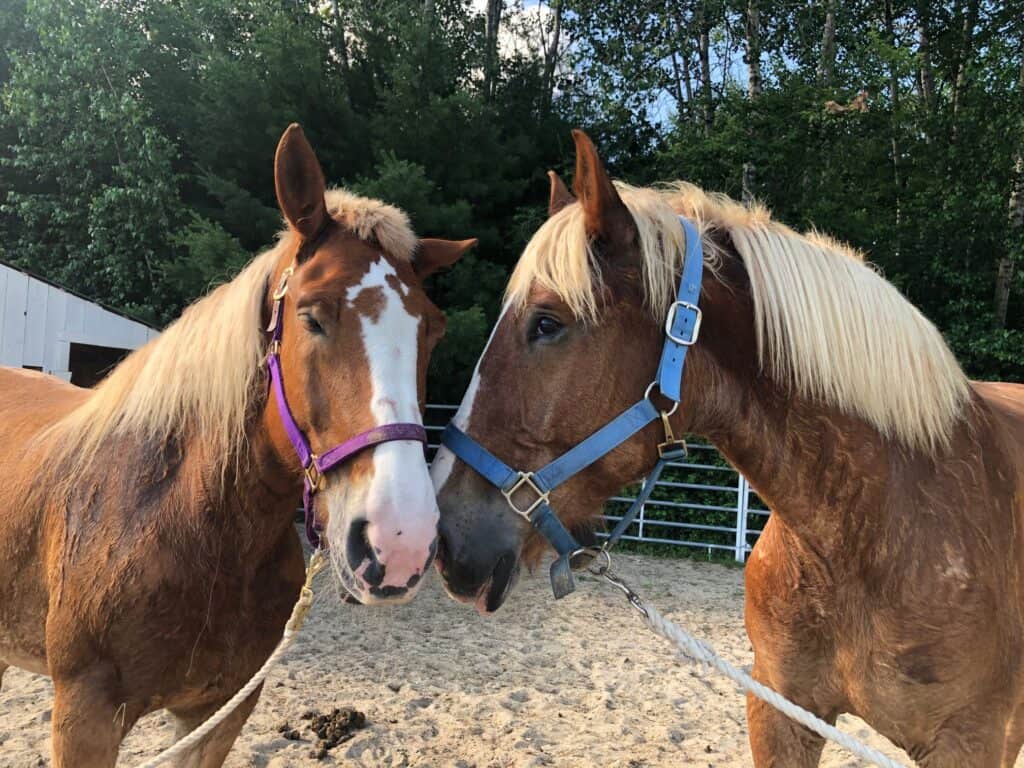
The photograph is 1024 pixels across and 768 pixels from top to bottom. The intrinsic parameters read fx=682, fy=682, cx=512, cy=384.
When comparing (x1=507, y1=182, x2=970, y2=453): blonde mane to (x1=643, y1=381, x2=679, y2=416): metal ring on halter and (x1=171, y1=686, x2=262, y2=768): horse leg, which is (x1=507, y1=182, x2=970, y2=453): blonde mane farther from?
(x1=171, y1=686, x2=262, y2=768): horse leg

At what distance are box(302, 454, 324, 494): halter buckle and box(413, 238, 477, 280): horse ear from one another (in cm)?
70

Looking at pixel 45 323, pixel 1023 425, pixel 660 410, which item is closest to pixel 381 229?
pixel 660 410

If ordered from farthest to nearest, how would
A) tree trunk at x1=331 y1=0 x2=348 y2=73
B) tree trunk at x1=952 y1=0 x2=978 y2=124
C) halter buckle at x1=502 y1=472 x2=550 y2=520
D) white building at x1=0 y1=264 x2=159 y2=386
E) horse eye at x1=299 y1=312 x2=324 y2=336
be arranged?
tree trunk at x1=331 y1=0 x2=348 y2=73 < tree trunk at x1=952 y1=0 x2=978 y2=124 < white building at x1=0 y1=264 x2=159 y2=386 < horse eye at x1=299 y1=312 x2=324 y2=336 < halter buckle at x1=502 y1=472 x2=550 y2=520

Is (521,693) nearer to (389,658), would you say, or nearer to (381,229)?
(389,658)

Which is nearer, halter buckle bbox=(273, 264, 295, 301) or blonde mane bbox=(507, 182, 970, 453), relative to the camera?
blonde mane bbox=(507, 182, 970, 453)

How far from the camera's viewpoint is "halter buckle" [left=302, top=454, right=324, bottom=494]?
1.63m

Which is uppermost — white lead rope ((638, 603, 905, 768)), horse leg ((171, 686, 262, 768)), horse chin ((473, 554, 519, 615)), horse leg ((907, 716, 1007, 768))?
horse chin ((473, 554, 519, 615))

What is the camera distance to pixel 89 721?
1.71 meters

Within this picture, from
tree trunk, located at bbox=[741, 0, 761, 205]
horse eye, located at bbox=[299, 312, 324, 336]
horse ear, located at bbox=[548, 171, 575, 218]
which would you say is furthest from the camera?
tree trunk, located at bbox=[741, 0, 761, 205]

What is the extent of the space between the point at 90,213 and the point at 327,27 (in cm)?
506

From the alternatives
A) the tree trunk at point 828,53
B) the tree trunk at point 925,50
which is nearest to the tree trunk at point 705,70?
the tree trunk at point 828,53

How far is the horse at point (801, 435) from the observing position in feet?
4.89

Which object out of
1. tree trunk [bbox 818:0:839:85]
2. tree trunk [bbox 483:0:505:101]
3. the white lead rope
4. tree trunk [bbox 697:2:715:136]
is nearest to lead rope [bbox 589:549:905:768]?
the white lead rope

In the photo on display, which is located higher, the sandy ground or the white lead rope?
the white lead rope
